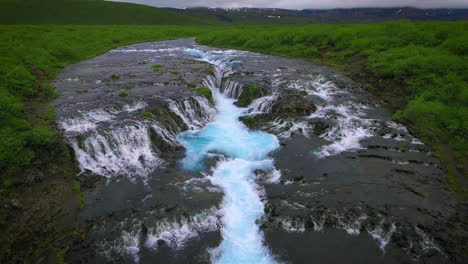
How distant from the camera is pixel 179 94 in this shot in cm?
2434

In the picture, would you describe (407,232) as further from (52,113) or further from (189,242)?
(52,113)

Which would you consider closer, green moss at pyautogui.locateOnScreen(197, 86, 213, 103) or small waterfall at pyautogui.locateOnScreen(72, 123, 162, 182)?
small waterfall at pyautogui.locateOnScreen(72, 123, 162, 182)

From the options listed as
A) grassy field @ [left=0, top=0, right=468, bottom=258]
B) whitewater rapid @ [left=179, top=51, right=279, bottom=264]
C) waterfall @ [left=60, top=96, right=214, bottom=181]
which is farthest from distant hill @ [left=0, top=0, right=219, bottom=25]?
whitewater rapid @ [left=179, top=51, right=279, bottom=264]

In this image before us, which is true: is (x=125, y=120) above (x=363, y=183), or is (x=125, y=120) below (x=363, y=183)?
above

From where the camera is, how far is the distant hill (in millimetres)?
112669

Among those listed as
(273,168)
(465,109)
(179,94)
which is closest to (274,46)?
(179,94)

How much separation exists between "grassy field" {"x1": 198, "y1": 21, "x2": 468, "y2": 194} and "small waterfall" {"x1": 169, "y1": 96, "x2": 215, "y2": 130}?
49.8 ft

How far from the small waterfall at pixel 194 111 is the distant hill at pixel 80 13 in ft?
396

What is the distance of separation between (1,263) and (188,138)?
12.3 meters

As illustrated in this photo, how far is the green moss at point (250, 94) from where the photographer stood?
1016 inches

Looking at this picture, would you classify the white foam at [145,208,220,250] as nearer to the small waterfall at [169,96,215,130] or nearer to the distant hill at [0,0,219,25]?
the small waterfall at [169,96,215,130]

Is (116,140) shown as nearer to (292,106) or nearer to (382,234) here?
(292,106)

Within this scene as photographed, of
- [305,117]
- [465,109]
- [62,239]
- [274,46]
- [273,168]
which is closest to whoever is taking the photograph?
[62,239]

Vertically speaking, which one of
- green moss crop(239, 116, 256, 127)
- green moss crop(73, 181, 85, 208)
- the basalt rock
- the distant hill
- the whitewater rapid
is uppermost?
the distant hill
